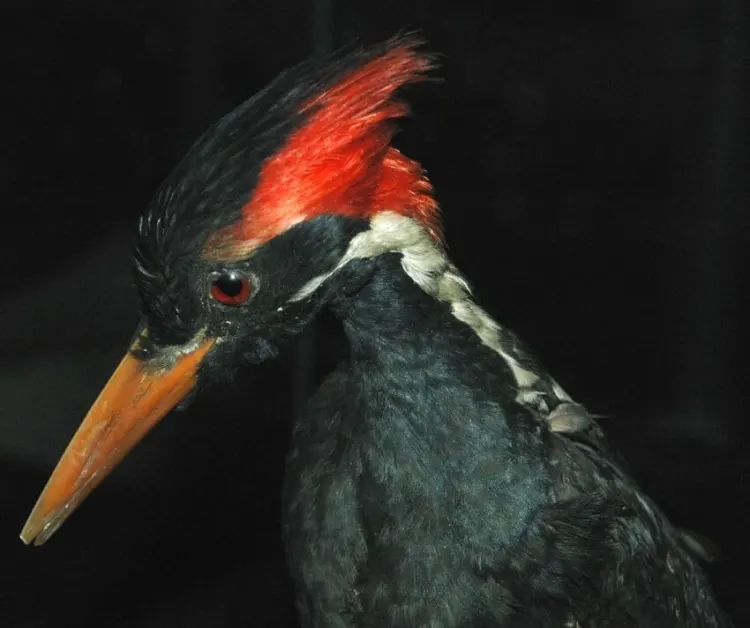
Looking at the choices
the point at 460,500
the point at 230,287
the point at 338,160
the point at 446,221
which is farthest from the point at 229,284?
the point at 446,221

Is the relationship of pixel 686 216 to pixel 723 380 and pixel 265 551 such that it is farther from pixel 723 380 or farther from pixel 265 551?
pixel 265 551

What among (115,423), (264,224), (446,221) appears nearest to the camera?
(264,224)

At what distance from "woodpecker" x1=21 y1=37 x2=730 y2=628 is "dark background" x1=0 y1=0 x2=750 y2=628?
1.78 feet

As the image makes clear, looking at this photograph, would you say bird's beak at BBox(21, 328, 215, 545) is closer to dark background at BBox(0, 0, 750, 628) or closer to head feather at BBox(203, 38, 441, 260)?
head feather at BBox(203, 38, 441, 260)

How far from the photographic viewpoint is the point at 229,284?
0.98m

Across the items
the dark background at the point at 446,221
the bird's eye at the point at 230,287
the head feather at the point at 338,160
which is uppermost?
the head feather at the point at 338,160

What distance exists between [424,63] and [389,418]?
383mm

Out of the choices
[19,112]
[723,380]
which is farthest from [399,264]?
[723,380]

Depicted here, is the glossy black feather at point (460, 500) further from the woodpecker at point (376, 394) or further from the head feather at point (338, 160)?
the head feather at point (338, 160)

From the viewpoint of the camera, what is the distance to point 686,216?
194 cm

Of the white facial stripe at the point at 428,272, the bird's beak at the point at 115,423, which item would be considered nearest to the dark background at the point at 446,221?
the bird's beak at the point at 115,423

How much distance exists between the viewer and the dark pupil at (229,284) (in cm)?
98

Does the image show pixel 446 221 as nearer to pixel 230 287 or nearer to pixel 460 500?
pixel 460 500

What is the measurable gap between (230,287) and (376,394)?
0.24 m
